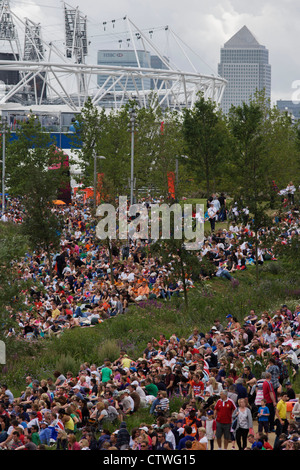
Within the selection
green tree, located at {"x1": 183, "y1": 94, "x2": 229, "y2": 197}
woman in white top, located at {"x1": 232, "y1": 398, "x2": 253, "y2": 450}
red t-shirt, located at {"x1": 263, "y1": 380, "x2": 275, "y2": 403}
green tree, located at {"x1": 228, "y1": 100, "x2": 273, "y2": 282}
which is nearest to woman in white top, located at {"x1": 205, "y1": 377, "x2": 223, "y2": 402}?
red t-shirt, located at {"x1": 263, "y1": 380, "x2": 275, "y2": 403}

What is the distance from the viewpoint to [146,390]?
15133 mm

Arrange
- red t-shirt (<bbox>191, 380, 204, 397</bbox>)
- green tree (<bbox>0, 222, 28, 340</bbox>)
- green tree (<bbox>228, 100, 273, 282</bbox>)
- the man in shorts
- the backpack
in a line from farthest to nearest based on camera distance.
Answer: green tree (<bbox>228, 100, 273, 282</bbox>), green tree (<bbox>0, 222, 28, 340</bbox>), red t-shirt (<bbox>191, 380, 204, 397</bbox>), the man in shorts, the backpack

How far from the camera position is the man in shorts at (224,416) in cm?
1278

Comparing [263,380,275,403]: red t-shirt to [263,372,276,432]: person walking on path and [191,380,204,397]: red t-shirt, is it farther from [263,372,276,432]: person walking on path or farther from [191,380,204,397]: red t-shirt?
[191,380,204,397]: red t-shirt

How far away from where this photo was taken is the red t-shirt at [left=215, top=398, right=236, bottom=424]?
1277 cm

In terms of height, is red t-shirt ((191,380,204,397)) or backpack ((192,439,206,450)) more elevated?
red t-shirt ((191,380,204,397))

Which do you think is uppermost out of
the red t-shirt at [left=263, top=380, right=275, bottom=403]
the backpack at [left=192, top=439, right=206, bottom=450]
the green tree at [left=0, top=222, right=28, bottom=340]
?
the green tree at [left=0, top=222, right=28, bottom=340]

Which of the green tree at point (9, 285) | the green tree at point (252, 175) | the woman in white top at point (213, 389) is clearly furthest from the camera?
the green tree at point (252, 175)

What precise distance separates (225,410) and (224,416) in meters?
0.11

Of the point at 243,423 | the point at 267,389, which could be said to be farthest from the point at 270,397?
the point at 243,423

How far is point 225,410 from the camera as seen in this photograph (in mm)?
12789

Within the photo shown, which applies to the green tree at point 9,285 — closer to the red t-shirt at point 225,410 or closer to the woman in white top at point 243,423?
the red t-shirt at point 225,410

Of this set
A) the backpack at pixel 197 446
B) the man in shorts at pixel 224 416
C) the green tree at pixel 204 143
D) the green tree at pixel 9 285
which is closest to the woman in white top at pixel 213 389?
the man in shorts at pixel 224 416

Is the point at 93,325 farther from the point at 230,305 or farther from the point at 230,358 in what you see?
the point at 230,358
